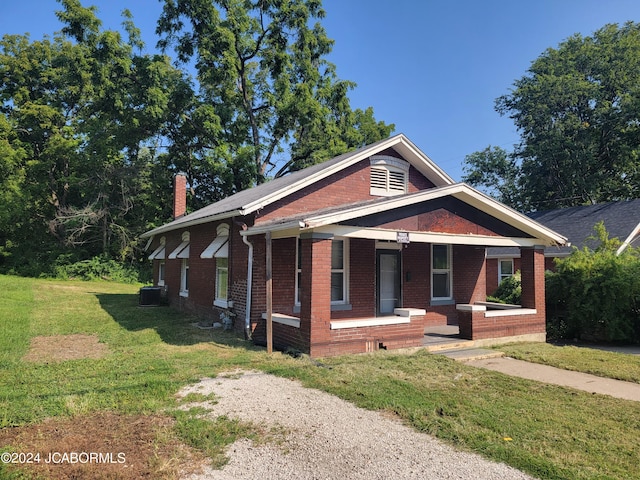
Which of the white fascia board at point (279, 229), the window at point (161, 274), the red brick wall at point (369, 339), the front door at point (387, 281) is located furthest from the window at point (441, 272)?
the window at point (161, 274)

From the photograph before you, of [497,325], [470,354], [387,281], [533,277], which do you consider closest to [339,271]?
[387,281]

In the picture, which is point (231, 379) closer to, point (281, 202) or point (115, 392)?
point (115, 392)

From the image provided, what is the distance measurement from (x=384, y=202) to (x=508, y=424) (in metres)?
5.01

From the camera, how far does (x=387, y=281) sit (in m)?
12.7

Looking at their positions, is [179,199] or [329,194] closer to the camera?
[329,194]

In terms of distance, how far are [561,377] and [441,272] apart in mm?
6043

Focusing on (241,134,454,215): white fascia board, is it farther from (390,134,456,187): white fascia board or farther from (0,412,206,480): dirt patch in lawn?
→ (0,412,206,480): dirt patch in lawn

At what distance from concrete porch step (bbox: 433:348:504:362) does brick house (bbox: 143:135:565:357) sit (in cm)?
64

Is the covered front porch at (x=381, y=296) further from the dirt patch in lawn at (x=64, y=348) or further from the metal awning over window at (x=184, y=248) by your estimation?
the metal awning over window at (x=184, y=248)

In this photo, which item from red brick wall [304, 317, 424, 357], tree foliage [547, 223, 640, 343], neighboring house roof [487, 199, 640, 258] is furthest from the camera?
neighboring house roof [487, 199, 640, 258]

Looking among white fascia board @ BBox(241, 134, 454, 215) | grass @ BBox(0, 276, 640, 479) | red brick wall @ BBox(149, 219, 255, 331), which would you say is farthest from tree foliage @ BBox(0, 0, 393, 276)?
grass @ BBox(0, 276, 640, 479)

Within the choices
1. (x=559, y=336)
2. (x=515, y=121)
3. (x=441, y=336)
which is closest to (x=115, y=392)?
(x=441, y=336)

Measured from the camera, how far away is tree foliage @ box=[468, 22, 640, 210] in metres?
29.5

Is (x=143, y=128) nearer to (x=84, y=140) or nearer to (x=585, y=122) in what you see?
(x=84, y=140)
